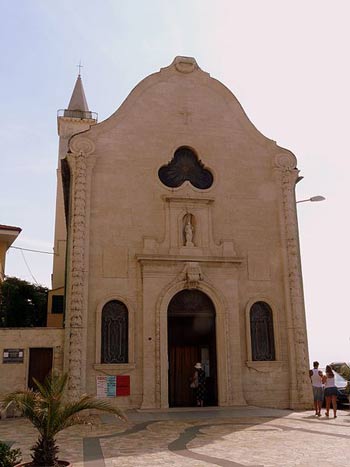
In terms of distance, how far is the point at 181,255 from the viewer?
19.5 m

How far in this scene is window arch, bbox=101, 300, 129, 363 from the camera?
18375 mm

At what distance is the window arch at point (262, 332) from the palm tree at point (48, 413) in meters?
11.8

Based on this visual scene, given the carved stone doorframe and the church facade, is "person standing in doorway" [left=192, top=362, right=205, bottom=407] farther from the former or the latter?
the carved stone doorframe

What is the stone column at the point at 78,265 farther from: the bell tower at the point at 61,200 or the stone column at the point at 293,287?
the bell tower at the point at 61,200

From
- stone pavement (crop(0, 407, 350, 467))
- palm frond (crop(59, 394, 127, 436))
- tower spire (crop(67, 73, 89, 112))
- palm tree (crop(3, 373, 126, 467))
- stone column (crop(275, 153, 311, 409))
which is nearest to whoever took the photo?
palm tree (crop(3, 373, 126, 467))

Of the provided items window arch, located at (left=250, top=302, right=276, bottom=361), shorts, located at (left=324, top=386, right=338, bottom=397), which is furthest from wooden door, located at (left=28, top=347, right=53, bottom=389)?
shorts, located at (left=324, top=386, right=338, bottom=397)

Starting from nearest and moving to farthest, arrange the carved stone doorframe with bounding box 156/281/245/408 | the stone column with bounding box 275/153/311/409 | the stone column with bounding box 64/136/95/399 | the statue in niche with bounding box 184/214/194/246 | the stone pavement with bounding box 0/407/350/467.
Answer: the stone pavement with bounding box 0/407/350/467
the stone column with bounding box 64/136/95/399
the carved stone doorframe with bounding box 156/281/245/408
the stone column with bounding box 275/153/311/409
the statue in niche with bounding box 184/214/194/246

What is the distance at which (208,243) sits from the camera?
20141 mm

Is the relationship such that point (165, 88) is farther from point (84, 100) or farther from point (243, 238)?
point (84, 100)

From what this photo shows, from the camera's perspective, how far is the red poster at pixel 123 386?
59.0 feet

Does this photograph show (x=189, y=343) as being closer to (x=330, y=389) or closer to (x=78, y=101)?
(x=330, y=389)

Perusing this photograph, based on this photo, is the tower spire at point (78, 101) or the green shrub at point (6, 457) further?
the tower spire at point (78, 101)

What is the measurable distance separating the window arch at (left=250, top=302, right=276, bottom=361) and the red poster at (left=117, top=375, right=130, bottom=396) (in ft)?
16.1

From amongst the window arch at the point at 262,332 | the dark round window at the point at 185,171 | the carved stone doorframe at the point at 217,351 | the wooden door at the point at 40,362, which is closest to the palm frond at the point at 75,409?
the carved stone doorframe at the point at 217,351
